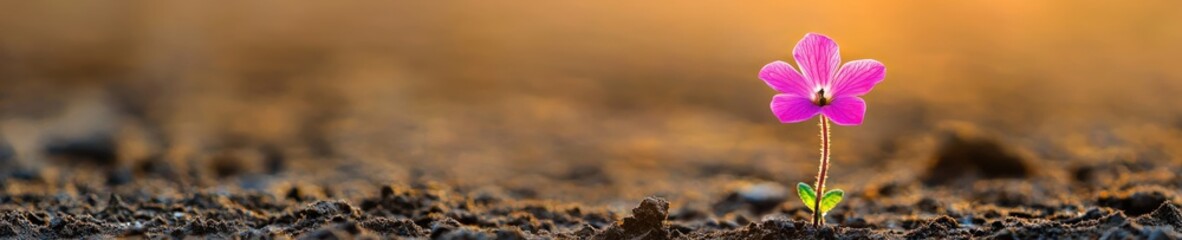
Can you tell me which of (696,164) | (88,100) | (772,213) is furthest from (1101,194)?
(88,100)

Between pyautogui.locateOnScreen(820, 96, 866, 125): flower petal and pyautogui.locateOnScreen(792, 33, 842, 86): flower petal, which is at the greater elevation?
pyautogui.locateOnScreen(792, 33, 842, 86): flower petal

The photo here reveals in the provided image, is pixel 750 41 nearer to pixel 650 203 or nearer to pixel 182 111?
pixel 182 111

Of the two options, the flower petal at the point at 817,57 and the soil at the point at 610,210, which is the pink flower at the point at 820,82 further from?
the soil at the point at 610,210

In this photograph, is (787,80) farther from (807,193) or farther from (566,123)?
(566,123)

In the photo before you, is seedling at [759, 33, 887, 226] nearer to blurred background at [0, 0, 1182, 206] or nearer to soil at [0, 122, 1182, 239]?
soil at [0, 122, 1182, 239]

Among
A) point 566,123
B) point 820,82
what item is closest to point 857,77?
point 820,82

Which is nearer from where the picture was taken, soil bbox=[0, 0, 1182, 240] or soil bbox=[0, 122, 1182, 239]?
soil bbox=[0, 122, 1182, 239]

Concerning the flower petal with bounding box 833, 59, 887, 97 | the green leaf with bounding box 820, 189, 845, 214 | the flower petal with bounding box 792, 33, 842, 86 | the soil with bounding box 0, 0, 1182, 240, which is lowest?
the green leaf with bounding box 820, 189, 845, 214

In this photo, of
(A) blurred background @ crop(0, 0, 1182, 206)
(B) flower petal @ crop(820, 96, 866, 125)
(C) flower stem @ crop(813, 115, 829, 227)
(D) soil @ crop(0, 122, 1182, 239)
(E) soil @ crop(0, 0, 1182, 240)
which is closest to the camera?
(B) flower petal @ crop(820, 96, 866, 125)

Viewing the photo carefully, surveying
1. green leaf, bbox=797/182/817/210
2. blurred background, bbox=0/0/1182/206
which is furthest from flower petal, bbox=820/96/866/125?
blurred background, bbox=0/0/1182/206
